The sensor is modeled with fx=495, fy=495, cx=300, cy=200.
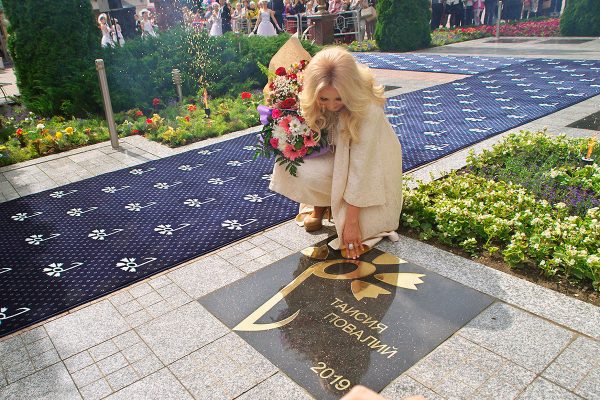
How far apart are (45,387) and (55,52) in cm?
751

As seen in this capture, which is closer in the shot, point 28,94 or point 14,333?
point 14,333

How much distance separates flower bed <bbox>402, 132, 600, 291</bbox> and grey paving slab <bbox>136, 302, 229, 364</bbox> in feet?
5.90

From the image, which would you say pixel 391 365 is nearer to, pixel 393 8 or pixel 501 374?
pixel 501 374

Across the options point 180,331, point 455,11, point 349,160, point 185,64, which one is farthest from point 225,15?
point 180,331

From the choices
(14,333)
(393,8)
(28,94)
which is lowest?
(14,333)

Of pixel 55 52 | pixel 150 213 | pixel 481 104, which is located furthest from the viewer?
pixel 55 52

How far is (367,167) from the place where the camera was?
11.1 ft

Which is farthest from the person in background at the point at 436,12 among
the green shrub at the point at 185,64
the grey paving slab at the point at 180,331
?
the grey paving slab at the point at 180,331

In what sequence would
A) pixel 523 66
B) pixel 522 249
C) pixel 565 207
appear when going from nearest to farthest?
pixel 522 249, pixel 565 207, pixel 523 66

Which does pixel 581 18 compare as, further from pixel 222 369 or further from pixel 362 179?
pixel 222 369

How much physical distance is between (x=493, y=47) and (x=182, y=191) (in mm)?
12455

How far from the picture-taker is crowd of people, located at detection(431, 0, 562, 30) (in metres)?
19.6

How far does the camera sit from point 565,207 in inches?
159

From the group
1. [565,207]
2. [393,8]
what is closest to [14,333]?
[565,207]
